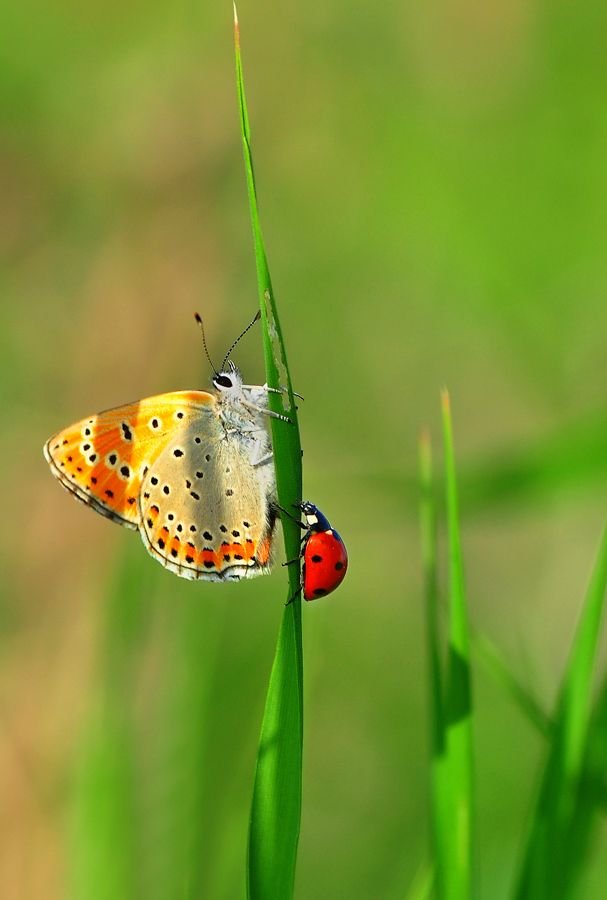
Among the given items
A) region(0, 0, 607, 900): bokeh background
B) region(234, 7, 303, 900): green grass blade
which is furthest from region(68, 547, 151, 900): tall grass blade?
region(0, 0, 607, 900): bokeh background

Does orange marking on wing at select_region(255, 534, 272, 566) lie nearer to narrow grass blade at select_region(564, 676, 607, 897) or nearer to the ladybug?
the ladybug

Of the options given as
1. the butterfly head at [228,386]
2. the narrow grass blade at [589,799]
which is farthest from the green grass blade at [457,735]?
the butterfly head at [228,386]

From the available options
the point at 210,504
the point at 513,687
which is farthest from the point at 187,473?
the point at 513,687

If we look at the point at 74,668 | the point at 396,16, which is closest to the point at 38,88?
the point at 396,16

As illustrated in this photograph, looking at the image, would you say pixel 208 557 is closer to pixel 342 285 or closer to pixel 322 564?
pixel 322 564

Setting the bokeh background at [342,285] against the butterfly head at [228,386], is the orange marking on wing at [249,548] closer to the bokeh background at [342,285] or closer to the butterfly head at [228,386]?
the butterfly head at [228,386]

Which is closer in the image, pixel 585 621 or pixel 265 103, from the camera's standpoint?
pixel 585 621

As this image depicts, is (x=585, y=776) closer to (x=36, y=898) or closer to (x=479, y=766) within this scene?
(x=36, y=898)
